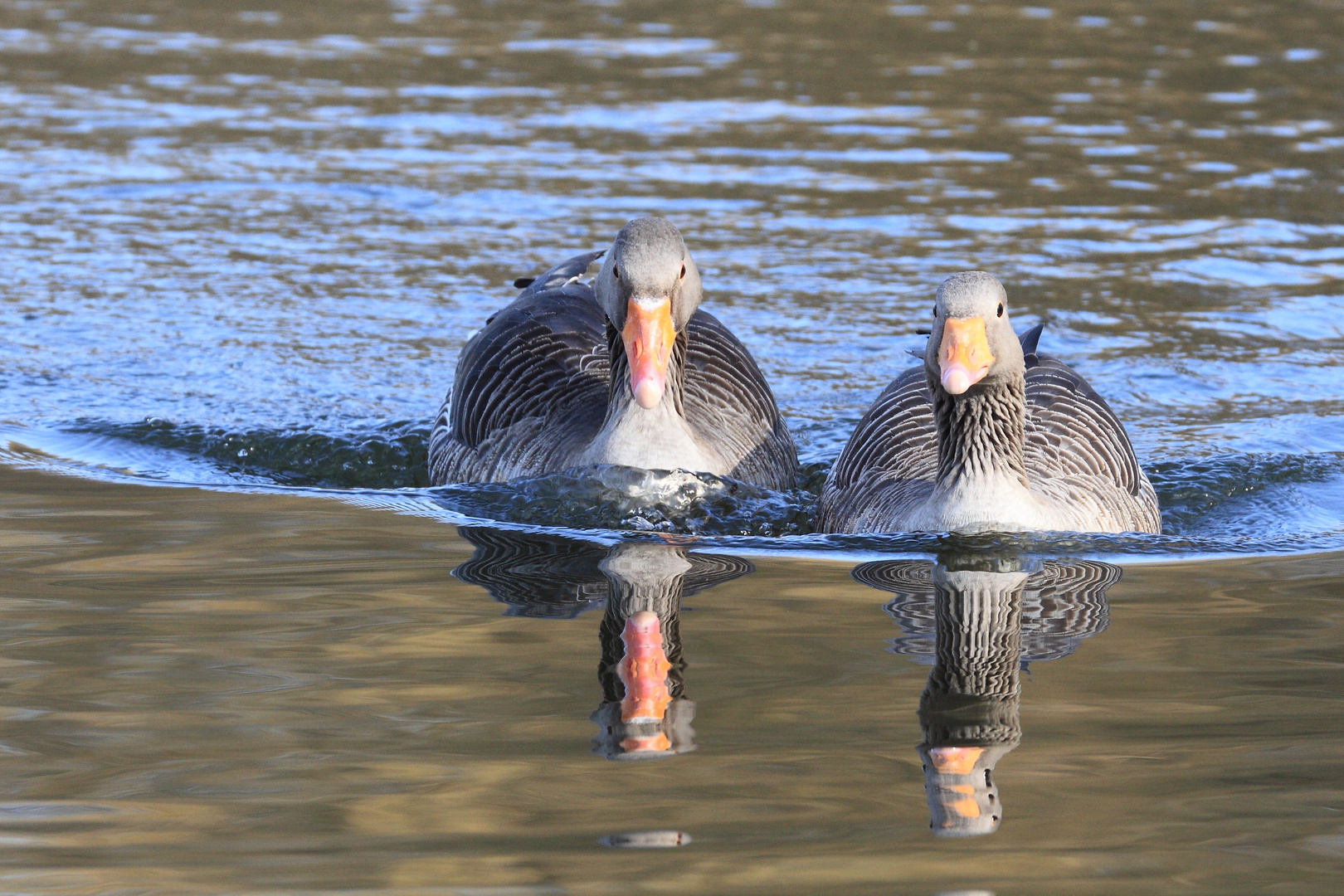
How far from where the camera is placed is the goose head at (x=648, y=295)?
8.58 metres

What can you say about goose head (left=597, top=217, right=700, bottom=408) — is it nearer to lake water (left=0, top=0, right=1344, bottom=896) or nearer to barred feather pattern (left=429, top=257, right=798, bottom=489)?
→ barred feather pattern (left=429, top=257, right=798, bottom=489)

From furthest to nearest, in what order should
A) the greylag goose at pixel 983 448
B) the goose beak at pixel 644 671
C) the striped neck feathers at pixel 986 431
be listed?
1. the striped neck feathers at pixel 986 431
2. the greylag goose at pixel 983 448
3. the goose beak at pixel 644 671

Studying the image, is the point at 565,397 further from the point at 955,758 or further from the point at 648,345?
the point at 955,758

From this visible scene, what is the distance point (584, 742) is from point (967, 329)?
2.93 m

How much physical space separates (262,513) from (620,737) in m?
3.87

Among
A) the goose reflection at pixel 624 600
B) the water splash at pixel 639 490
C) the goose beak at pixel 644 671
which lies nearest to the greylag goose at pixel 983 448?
the water splash at pixel 639 490

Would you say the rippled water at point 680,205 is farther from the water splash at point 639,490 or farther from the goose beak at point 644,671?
the goose beak at point 644,671

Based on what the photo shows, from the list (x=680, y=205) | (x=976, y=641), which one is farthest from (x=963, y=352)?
(x=680, y=205)

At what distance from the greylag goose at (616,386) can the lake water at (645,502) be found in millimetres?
267

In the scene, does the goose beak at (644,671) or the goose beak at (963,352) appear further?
the goose beak at (963,352)

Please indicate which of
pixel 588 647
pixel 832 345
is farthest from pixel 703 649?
pixel 832 345

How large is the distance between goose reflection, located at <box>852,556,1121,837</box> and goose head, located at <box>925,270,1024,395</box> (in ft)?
2.61

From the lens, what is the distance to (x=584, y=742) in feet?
17.5

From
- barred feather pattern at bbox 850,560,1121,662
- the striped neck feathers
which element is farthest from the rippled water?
barred feather pattern at bbox 850,560,1121,662
